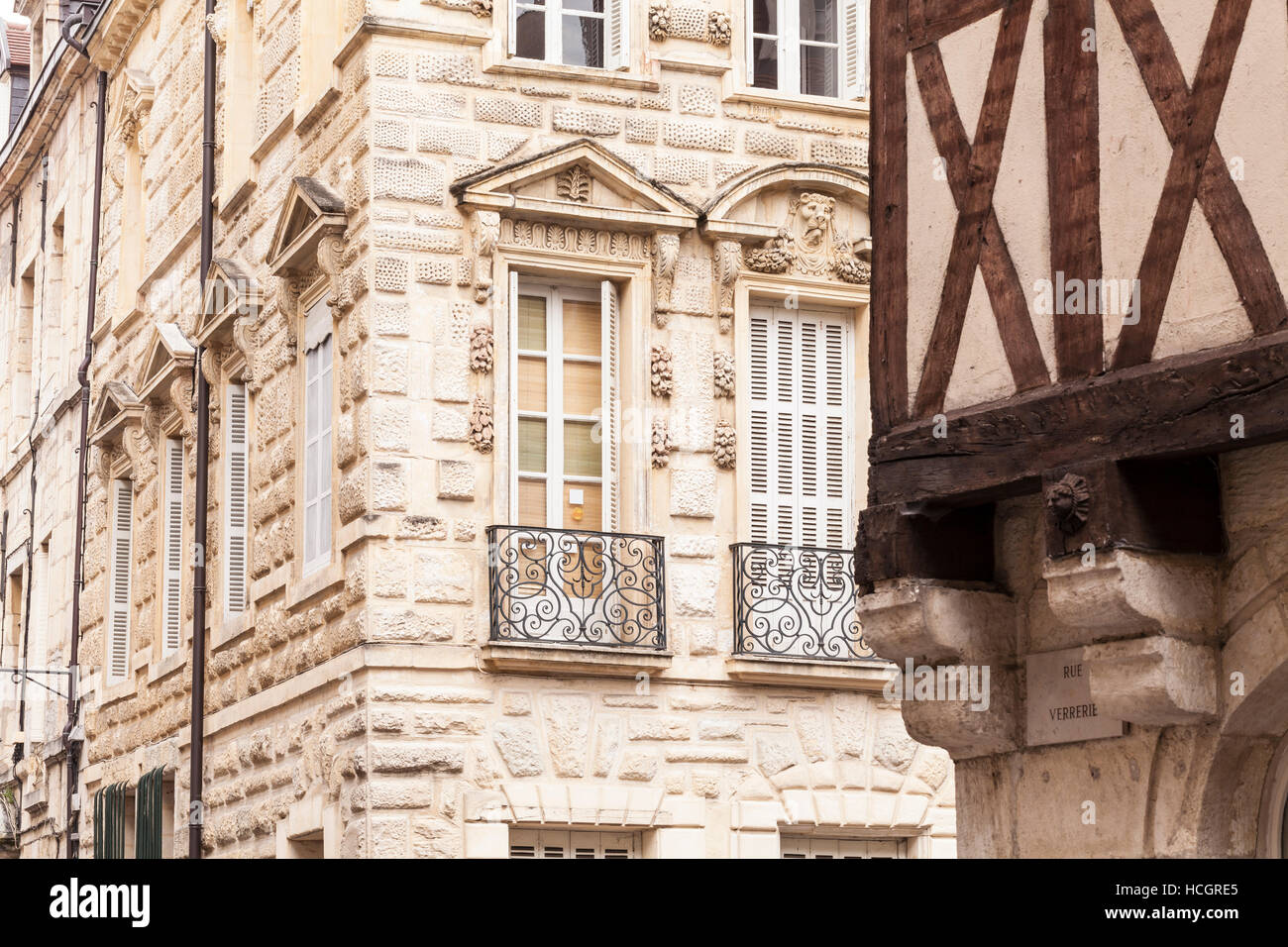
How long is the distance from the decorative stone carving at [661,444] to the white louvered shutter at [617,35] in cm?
244

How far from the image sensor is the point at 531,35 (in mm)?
16562

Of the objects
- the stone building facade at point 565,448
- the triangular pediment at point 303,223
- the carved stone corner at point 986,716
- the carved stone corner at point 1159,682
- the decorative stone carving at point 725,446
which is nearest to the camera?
the carved stone corner at point 1159,682

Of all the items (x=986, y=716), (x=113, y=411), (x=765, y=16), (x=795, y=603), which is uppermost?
(x=765, y=16)

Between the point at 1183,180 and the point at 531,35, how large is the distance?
341 inches

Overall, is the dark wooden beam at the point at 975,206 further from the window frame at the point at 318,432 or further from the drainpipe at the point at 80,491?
the drainpipe at the point at 80,491

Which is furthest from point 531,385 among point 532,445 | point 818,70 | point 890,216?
point 890,216

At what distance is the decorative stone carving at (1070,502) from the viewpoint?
28.0 feet

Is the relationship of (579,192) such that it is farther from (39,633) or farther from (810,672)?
(39,633)

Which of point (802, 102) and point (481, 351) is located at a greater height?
point (802, 102)

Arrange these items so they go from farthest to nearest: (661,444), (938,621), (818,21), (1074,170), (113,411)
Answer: (113,411)
(818,21)
(661,444)
(938,621)
(1074,170)

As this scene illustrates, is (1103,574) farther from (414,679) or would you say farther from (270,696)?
(270,696)

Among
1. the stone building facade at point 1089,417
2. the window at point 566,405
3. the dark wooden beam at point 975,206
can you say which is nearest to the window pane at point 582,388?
the window at point 566,405

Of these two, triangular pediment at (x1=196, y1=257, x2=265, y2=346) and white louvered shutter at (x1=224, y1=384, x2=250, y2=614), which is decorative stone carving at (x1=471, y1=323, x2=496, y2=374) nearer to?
triangular pediment at (x1=196, y1=257, x2=265, y2=346)
